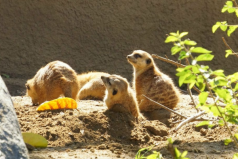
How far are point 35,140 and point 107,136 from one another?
80 centimetres

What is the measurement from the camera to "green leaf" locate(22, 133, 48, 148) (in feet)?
11.0

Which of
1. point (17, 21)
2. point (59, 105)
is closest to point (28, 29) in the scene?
point (17, 21)

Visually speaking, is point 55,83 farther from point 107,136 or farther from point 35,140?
point 35,140

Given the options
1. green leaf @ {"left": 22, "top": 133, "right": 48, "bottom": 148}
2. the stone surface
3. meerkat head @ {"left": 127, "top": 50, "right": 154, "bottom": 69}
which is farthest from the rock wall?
the stone surface

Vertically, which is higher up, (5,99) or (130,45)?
(130,45)

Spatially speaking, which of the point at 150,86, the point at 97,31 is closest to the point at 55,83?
the point at 150,86

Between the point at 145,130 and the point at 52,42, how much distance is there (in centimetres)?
557

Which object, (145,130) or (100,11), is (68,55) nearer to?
(100,11)

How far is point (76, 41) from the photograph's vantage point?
964 cm

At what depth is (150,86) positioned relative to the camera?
20.5 ft

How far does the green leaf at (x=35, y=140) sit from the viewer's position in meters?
3.36

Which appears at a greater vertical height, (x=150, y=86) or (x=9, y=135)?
(x=150, y=86)

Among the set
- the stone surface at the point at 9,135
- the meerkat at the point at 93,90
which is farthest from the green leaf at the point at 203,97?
A: the meerkat at the point at 93,90

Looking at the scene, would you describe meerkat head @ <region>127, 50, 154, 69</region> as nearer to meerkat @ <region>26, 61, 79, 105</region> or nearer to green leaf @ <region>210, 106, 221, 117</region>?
meerkat @ <region>26, 61, 79, 105</region>
